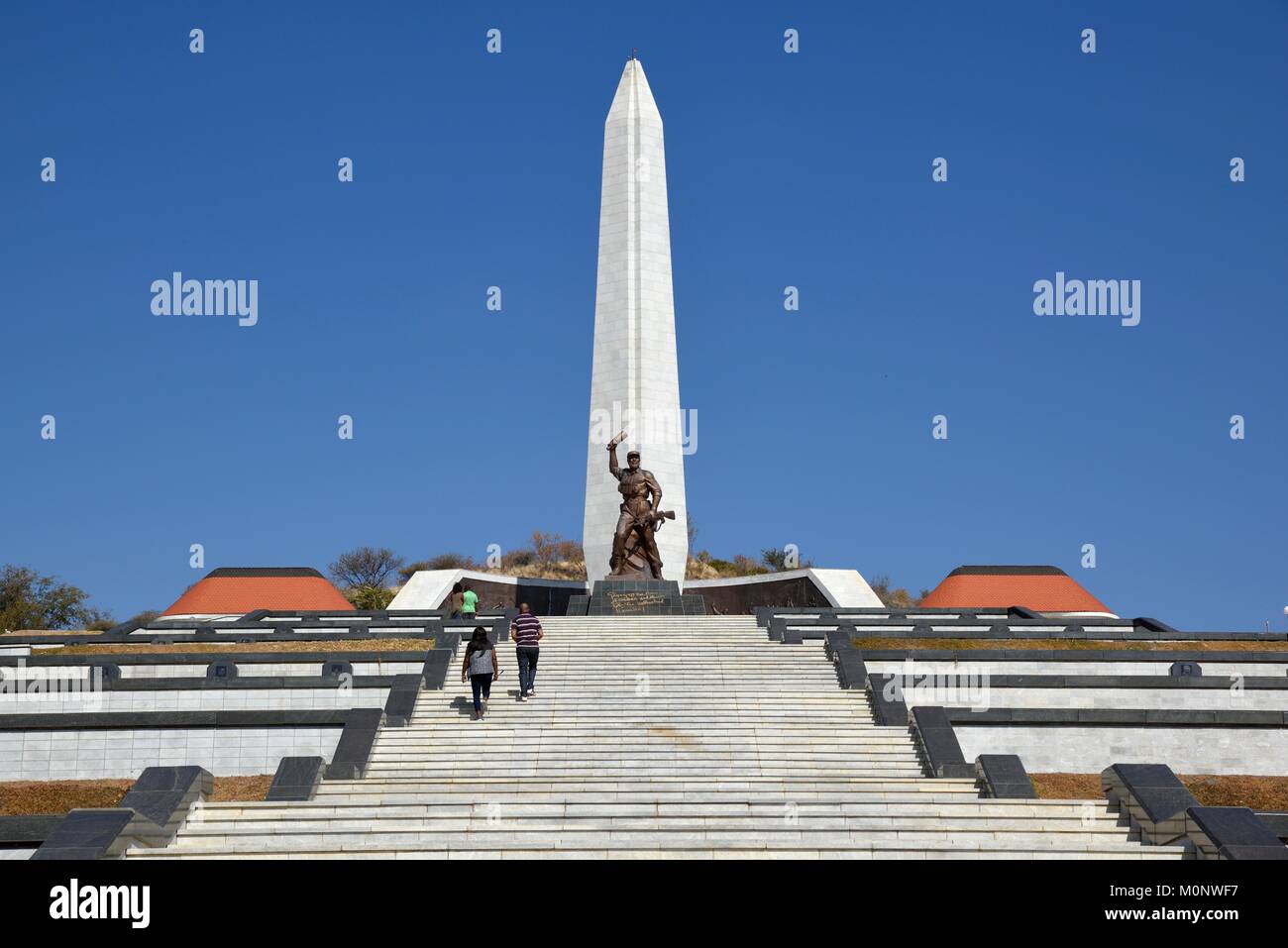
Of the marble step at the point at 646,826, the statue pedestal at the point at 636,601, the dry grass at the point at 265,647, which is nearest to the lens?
the marble step at the point at 646,826

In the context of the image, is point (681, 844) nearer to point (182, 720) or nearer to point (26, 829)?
point (26, 829)

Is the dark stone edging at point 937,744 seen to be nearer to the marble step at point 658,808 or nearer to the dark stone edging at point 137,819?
the marble step at point 658,808

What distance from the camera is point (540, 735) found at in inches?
687

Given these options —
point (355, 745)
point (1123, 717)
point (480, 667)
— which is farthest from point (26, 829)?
point (1123, 717)

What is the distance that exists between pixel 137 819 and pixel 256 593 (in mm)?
25874

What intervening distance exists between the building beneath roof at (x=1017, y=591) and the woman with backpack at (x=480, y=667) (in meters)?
21.4

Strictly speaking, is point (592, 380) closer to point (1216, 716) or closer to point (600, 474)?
point (600, 474)

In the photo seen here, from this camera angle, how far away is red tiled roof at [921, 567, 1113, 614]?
3759 cm

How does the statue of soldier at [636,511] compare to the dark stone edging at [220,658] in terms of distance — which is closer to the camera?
the dark stone edging at [220,658]

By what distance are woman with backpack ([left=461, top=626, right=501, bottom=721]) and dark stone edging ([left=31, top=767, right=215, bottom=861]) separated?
4.03m

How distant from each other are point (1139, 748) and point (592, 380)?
84.8 ft

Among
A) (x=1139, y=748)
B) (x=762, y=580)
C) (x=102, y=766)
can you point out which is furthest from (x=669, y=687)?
(x=762, y=580)

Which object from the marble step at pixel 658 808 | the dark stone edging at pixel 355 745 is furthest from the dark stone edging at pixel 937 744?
the dark stone edging at pixel 355 745

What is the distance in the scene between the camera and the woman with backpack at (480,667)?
17.7 metres
